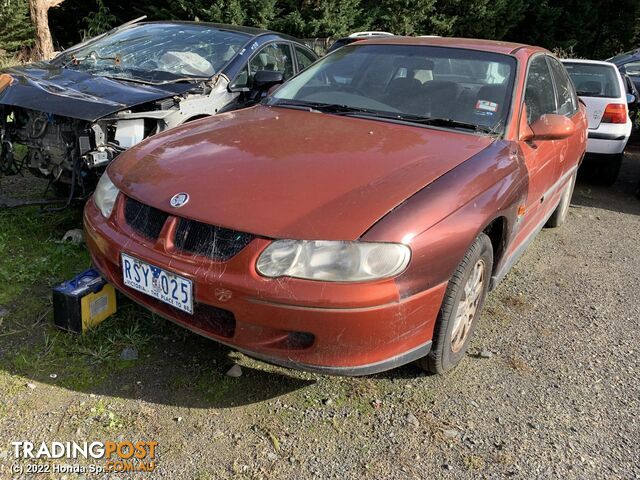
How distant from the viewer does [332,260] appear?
2.03 metres

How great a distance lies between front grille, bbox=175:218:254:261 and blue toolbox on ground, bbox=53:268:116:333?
32.1 inches

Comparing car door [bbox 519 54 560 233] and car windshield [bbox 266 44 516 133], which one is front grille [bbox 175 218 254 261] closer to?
car windshield [bbox 266 44 516 133]

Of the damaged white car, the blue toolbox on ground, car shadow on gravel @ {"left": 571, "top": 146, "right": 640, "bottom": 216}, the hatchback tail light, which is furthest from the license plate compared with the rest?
the hatchback tail light

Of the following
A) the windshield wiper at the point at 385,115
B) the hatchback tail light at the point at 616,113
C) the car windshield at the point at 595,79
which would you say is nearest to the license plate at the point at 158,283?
the windshield wiper at the point at 385,115

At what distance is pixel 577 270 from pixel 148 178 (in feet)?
11.0

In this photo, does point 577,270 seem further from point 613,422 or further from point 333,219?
point 333,219

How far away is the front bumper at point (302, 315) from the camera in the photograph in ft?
6.61

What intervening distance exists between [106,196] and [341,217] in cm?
126

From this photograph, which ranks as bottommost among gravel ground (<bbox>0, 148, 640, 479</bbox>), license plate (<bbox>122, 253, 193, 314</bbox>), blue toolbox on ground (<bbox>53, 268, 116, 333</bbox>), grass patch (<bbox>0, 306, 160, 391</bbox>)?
grass patch (<bbox>0, 306, 160, 391</bbox>)

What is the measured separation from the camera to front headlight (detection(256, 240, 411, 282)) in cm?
203

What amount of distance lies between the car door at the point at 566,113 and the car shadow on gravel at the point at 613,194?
70.9 inches

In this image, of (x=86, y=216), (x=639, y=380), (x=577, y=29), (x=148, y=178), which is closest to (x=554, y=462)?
(x=639, y=380)

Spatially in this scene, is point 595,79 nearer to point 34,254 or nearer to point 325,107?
point 325,107

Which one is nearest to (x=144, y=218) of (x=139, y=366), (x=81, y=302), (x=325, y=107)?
(x=81, y=302)
